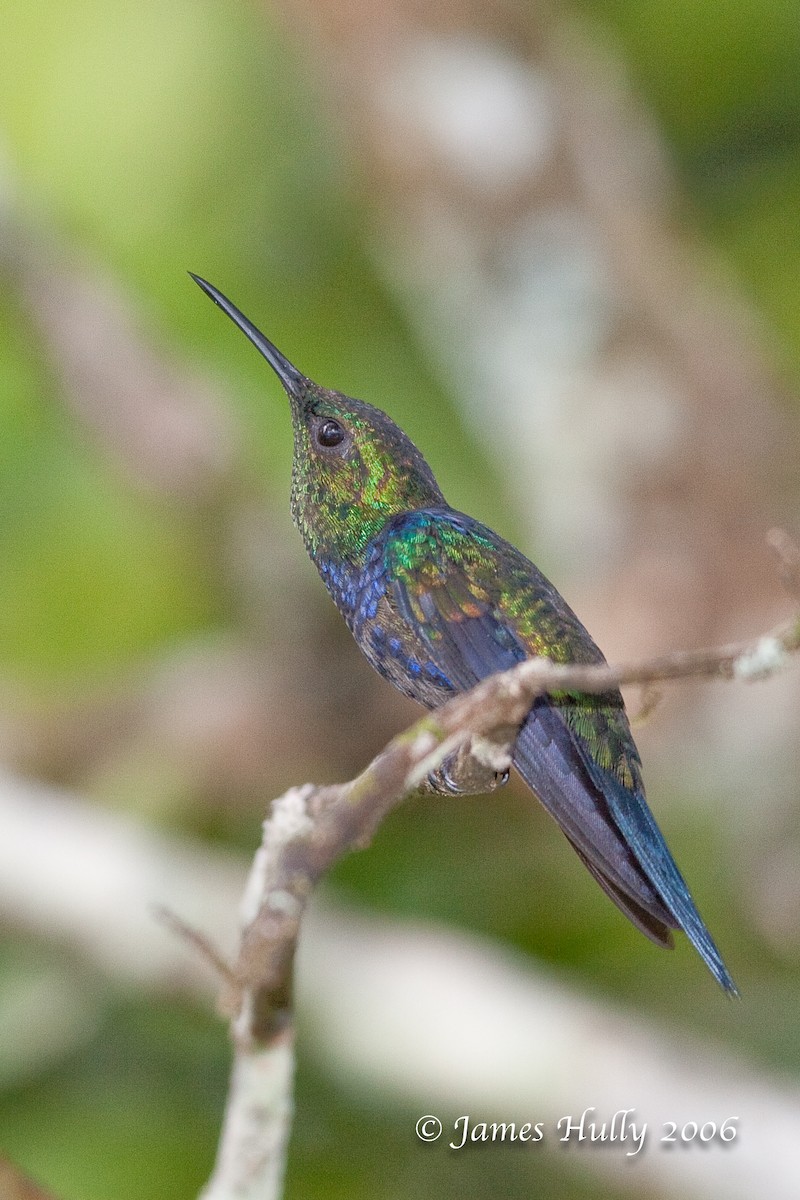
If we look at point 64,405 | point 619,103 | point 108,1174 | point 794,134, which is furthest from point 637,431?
point 108,1174

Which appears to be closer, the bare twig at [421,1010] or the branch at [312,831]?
the branch at [312,831]

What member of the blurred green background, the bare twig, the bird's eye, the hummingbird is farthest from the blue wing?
the blurred green background

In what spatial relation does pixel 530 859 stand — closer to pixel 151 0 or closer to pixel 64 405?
pixel 64 405

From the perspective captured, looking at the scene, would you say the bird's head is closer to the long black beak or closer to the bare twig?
the long black beak

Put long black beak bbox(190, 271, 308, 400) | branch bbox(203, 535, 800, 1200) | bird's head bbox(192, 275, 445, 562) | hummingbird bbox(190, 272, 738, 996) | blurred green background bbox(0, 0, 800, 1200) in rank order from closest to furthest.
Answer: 1. branch bbox(203, 535, 800, 1200)
2. hummingbird bbox(190, 272, 738, 996)
3. long black beak bbox(190, 271, 308, 400)
4. bird's head bbox(192, 275, 445, 562)
5. blurred green background bbox(0, 0, 800, 1200)

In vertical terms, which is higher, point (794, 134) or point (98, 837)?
point (794, 134)

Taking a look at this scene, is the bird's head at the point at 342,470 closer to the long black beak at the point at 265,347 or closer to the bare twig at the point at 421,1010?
the long black beak at the point at 265,347

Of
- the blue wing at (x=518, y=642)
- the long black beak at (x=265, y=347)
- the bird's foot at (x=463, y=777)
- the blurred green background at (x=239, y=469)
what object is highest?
the blurred green background at (x=239, y=469)

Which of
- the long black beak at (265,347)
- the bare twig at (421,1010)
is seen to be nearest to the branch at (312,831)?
the long black beak at (265,347)
